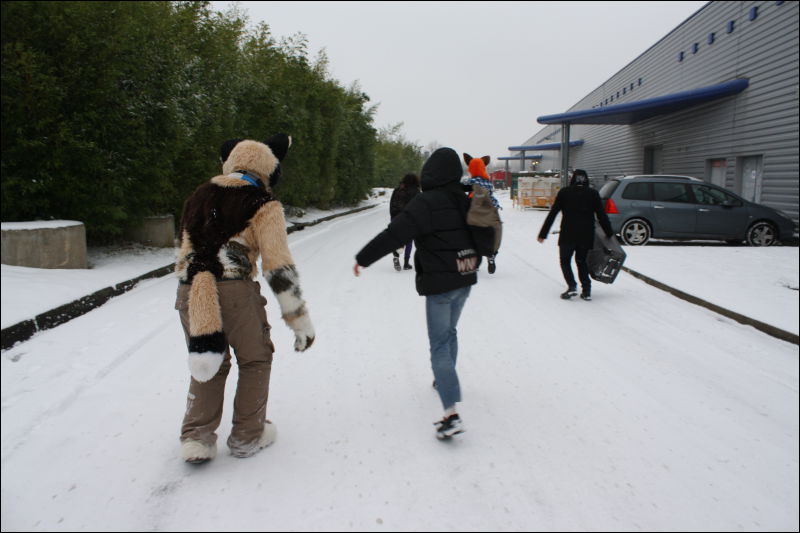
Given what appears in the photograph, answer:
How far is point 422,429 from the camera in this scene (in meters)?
3.68

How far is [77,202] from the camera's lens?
8391 mm

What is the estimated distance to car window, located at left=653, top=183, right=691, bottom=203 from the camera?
13148mm

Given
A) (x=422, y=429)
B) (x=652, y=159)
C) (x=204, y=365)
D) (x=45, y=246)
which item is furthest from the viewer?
(x=652, y=159)

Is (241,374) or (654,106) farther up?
(654,106)

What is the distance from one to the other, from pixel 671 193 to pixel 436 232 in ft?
38.3

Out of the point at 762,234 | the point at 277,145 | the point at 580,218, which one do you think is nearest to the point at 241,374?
the point at 277,145

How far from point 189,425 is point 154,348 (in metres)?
2.48

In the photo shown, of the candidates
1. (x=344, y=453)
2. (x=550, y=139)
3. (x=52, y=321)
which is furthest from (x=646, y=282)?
(x=550, y=139)

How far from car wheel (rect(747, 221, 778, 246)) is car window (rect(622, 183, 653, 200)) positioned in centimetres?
255

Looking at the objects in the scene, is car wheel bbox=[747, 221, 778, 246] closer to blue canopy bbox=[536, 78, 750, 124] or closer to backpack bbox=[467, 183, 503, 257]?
blue canopy bbox=[536, 78, 750, 124]

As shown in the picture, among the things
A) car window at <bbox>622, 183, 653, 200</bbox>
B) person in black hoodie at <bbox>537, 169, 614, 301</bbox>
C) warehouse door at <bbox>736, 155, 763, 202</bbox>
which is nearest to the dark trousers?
person in black hoodie at <bbox>537, 169, 614, 301</bbox>

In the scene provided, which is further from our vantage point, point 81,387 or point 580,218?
point 580,218

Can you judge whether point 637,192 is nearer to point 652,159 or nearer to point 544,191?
point 652,159

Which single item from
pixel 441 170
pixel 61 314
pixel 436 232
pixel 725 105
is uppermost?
pixel 725 105
